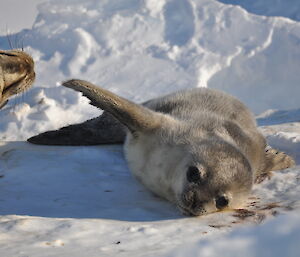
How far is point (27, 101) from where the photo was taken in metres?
7.45

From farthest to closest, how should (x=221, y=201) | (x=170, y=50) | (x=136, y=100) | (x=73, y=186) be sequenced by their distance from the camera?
(x=170, y=50) → (x=136, y=100) → (x=73, y=186) → (x=221, y=201)

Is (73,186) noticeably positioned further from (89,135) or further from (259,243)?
(259,243)

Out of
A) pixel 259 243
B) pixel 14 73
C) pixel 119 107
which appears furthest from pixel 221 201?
pixel 259 243

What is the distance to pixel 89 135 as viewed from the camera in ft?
13.7

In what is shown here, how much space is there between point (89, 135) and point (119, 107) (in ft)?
4.35

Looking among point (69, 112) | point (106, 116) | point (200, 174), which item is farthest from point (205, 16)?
point (200, 174)

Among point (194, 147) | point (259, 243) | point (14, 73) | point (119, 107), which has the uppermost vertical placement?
point (14, 73)

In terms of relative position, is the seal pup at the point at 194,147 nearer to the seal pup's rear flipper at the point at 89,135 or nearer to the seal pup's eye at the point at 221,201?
the seal pup's eye at the point at 221,201

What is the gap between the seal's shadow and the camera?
2536 millimetres

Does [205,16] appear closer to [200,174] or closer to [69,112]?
[69,112]

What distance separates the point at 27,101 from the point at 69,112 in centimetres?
67

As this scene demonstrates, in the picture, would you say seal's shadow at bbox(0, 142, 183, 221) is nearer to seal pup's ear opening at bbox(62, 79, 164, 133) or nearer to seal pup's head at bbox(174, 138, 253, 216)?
seal pup's head at bbox(174, 138, 253, 216)

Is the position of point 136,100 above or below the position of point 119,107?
below

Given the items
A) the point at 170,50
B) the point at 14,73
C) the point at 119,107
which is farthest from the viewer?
the point at 170,50
